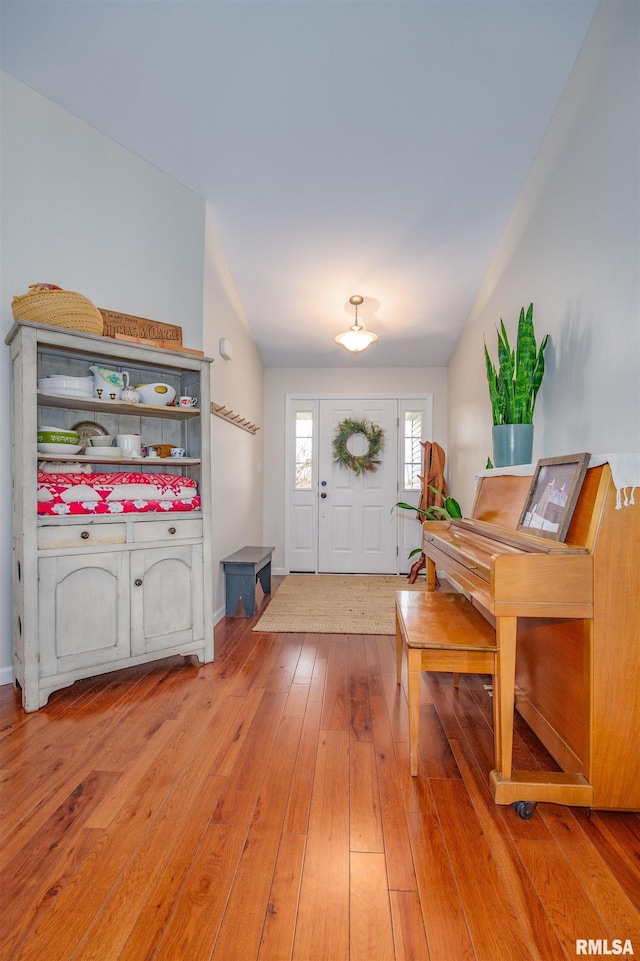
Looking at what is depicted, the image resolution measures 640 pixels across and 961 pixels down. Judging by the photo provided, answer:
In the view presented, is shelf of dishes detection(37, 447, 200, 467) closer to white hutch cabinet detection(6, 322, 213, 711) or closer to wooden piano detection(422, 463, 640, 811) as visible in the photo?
white hutch cabinet detection(6, 322, 213, 711)

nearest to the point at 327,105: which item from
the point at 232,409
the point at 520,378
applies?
the point at 520,378

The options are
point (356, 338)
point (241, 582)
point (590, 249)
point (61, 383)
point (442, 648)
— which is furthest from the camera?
point (356, 338)

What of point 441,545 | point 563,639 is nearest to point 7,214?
point 441,545

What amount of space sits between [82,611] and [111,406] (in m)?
1.01

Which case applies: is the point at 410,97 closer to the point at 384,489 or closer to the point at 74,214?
the point at 74,214

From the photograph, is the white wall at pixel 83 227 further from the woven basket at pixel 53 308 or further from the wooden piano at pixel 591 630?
the wooden piano at pixel 591 630

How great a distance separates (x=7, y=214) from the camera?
2229mm

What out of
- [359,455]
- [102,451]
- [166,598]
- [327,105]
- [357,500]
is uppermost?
[327,105]

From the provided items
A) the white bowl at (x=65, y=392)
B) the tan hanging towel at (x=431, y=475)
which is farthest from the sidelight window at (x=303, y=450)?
the white bowl at (x=65, y=392)

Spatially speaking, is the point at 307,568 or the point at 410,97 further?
the point at 307,568

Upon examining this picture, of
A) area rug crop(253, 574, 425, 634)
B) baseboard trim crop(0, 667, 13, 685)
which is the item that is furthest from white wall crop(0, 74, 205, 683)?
area rug crop(253, 574, 425, 634)

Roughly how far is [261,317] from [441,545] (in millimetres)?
3058

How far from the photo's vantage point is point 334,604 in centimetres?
376

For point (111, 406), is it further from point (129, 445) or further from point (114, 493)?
point (114, 493)
